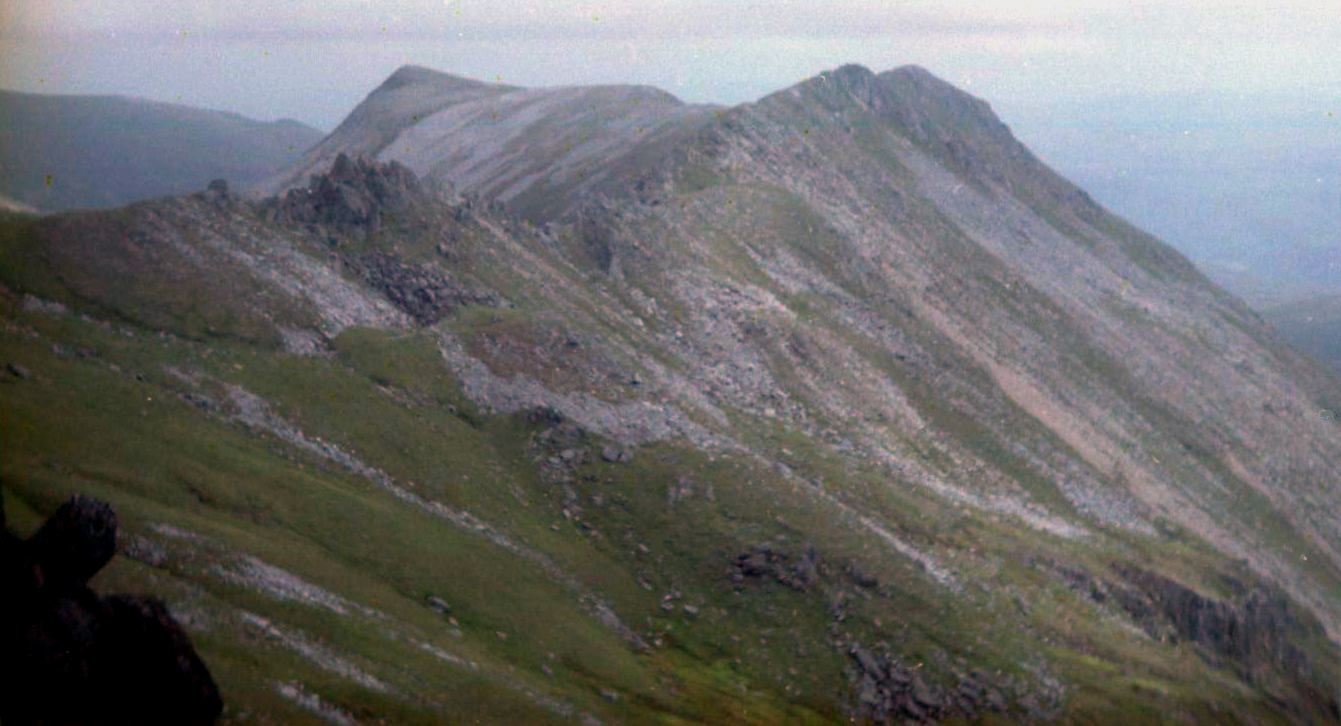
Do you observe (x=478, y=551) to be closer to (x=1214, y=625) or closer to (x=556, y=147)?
(x=1214, y=625)

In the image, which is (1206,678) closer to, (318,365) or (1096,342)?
(318,365)

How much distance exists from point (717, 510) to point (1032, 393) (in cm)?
6270

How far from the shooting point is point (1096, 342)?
139250 mm

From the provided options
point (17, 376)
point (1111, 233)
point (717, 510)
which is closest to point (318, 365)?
point (17, 376)

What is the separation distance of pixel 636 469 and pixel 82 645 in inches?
1680

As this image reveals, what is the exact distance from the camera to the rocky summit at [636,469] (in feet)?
140

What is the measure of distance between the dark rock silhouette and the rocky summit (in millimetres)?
2313

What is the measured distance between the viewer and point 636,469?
222ft

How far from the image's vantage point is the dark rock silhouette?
25.9 m

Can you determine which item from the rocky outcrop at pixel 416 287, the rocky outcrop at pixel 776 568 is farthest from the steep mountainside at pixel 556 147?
the rocky outcrop at pixel 776 568

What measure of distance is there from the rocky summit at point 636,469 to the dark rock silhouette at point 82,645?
91.1 inches

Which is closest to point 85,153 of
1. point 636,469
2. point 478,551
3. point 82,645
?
point 636,469

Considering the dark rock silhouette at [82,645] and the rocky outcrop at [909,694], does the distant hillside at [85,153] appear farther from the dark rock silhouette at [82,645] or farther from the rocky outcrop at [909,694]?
the rocky outcrop at [909,694]

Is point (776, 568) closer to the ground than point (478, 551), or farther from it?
farther from it
